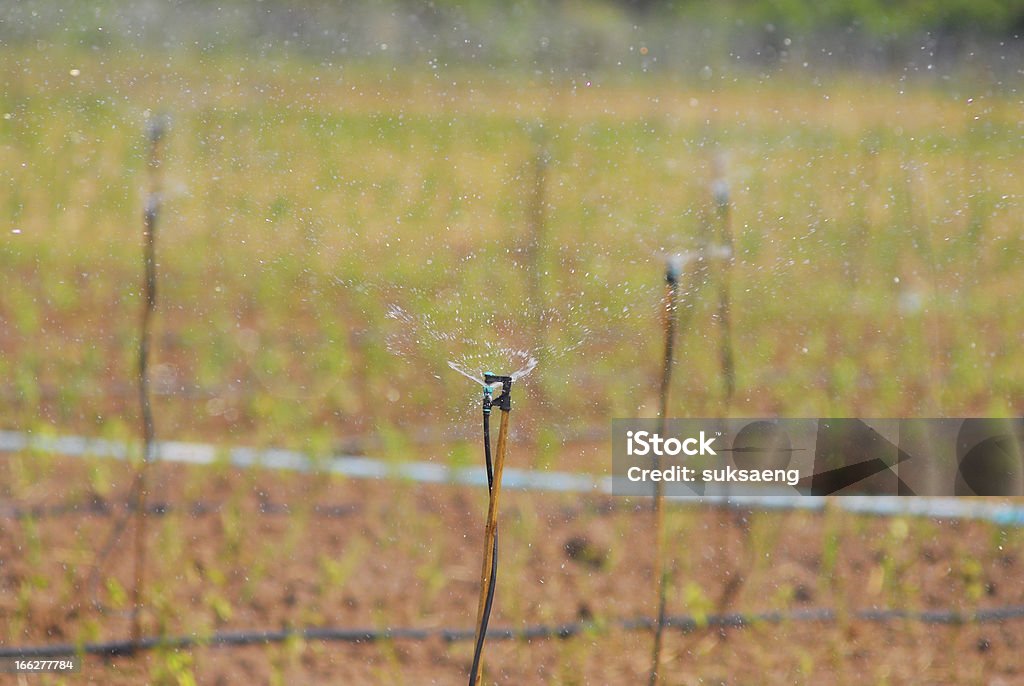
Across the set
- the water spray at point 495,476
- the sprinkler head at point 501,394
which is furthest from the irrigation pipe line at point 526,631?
the sprinkler head at point 501,394

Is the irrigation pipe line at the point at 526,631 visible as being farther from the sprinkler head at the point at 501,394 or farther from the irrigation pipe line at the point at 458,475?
the sprinkler head at the point at 501,394

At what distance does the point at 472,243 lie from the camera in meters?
2.69

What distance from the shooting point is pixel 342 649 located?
1.32m

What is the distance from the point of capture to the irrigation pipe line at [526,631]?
1.31m

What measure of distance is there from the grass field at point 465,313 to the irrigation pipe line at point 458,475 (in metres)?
0.03

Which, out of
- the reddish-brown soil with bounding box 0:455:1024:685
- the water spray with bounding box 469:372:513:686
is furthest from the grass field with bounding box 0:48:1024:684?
the water spray with bounding box 469:372:513:686

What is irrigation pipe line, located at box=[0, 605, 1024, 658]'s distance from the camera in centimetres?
131

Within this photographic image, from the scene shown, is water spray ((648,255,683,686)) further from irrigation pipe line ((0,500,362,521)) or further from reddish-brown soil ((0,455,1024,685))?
irrigation pipe line ((0,500,362,521))

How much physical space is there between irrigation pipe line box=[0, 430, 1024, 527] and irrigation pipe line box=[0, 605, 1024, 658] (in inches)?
8.0

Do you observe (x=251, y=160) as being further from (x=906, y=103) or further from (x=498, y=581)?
(x=906, y=103)

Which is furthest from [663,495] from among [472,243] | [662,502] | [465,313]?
[472,243]

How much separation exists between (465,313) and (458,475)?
66cm

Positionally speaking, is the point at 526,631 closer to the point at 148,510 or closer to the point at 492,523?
the point at 492,523

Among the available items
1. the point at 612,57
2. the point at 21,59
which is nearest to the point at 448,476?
the point at 21,59
